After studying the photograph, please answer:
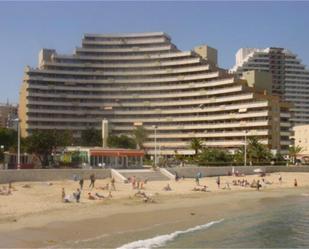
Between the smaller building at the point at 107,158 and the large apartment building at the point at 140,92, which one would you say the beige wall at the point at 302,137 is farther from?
the smaller building at the point at 107,158

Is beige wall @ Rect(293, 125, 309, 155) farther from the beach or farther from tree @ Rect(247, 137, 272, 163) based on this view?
the beach

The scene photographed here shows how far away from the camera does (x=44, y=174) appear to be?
56.3 m

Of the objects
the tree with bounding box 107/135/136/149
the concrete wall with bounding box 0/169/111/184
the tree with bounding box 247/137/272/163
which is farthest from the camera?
the tree with bounding box 107/135/136/149

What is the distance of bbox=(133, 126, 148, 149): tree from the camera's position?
413 ft

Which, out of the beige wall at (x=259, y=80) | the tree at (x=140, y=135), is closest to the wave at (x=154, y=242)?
the tree at (x=140, y=135)

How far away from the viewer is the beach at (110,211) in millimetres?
28188

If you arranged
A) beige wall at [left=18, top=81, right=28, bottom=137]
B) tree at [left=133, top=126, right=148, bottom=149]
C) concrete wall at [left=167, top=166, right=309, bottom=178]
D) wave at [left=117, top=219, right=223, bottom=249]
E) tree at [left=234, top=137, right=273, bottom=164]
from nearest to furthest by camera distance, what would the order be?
1. wave at [left=117, top=219, right=223, bottom=249]
2. concrete wall at [left=167, top=166, right=309, bottom=178]
3. tree at [left=234, top=137, right=273, bottom=164]
4. tree at [left=133, top=126, right=148, bottom=149]
5. beige wall at [left=18, top=81, right=28, bottom=137]

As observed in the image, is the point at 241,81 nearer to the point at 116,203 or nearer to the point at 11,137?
the point at 11,137

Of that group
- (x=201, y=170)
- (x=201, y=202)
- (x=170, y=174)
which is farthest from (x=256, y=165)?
(x=201, y=202)

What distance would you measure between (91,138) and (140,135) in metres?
12.1

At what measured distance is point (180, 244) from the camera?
27500 millimetres

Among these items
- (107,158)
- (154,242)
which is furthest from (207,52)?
(154,242)

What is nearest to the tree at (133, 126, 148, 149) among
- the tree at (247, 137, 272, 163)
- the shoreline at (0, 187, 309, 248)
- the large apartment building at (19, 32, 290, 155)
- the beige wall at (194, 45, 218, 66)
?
the large apartment building at (19, 32, 290, 155)

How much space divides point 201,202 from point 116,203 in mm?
9558
